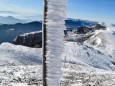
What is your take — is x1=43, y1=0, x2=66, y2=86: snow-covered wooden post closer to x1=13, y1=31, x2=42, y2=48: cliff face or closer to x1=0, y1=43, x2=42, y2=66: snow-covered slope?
x1=0, y1=43, x2=42, y2=66: snow-covered slope

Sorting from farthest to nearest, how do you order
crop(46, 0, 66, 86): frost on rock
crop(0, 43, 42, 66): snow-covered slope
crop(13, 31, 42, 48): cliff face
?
crop(13, 31, 42, 48): cliff face < crop(0, 43, 42, 66): snow-covered slope < crop(46, 0, 66, 86): frost on rock

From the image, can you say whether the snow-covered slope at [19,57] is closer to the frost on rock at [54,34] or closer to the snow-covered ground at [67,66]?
the snow-covered ground at [67,66]

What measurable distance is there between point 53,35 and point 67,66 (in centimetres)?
3413

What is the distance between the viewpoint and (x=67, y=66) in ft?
127

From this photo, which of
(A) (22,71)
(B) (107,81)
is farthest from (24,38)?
(B) (107,81)

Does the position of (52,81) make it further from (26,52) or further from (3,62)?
(26,52)

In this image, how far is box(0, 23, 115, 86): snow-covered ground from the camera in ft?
84.4

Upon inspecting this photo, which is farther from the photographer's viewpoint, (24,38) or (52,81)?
(24,38)

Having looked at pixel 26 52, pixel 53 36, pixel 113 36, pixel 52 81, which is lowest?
pixel 113 36

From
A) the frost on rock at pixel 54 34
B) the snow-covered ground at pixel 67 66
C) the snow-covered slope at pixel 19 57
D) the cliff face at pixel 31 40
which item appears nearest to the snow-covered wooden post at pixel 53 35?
the frost on rock at pixel 54 34

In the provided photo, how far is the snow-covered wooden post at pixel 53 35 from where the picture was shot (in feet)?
15.7

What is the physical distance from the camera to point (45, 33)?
4.81 m

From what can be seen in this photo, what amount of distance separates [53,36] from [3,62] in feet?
121

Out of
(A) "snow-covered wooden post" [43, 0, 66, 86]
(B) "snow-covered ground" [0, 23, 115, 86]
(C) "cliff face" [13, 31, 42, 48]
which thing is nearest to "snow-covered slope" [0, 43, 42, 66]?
(B) "snow-covered ground" [0, 23, 115, 86]
